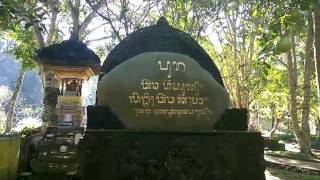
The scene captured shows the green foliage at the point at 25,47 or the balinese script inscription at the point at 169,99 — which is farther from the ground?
the green foliage at the point at 25,47

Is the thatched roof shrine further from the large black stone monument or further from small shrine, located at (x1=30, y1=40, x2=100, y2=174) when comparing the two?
the large black stone monument

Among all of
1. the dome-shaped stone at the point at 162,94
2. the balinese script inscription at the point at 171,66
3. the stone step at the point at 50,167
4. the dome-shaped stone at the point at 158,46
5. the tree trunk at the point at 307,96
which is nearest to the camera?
the dome-shaped stone at the point at 162,94

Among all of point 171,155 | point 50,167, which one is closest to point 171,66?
point 171,155

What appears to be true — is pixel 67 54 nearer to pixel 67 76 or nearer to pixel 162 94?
pixel 67 76

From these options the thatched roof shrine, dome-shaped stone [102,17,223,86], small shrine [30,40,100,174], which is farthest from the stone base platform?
the thatched roof shrine

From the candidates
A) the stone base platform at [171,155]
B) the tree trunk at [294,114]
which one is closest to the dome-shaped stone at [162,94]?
the stone base platform at [171,155]

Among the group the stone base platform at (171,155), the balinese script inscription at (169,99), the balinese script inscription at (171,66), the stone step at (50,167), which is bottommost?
the stone step at (50,167)

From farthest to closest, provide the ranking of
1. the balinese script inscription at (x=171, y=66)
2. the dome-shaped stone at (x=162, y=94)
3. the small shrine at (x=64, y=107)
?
the small shrine at (x=64, y=107)
the balinese script inscription at (x=171, y=66)
the dome-shaped stone at (x=162, y=94)

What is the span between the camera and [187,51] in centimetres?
534

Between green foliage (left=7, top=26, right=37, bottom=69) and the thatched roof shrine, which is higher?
green foliage (left=7, top=26, right=37, bottom=69)

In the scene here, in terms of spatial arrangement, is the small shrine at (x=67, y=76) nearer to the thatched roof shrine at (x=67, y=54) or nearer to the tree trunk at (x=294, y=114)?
the thatched roof shrine at (x=67, y=54)

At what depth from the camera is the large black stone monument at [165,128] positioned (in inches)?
160

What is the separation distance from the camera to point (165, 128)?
4500 millimetres

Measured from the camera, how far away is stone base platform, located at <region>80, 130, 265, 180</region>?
404cm
